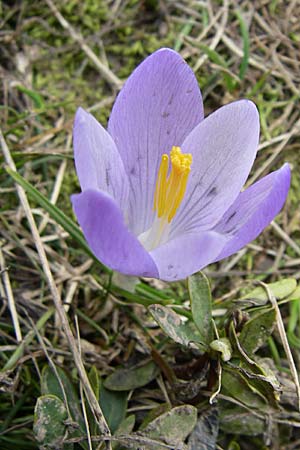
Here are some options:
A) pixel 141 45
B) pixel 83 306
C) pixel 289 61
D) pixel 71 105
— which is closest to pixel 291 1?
pixel 289 61

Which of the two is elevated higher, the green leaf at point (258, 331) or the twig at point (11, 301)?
the green leaf at point (258, 331)

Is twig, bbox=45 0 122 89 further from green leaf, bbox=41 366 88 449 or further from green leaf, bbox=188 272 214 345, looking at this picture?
green leaf, bbox=41 366 88 449

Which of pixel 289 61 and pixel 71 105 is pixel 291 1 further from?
pixel 71 105

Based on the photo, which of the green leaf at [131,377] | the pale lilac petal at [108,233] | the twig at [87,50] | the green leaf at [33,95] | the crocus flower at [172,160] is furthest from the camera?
the twig at [87,50]

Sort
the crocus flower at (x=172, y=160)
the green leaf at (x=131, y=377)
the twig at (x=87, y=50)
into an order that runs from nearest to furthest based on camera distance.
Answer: the crocus flower at (x=172, y=160) < the green leaf at (x=131, y=377) < the twig at (x=87, y=50)

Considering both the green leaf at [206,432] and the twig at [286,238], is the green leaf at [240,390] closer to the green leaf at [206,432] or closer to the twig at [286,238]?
the green leaf at [206,432]

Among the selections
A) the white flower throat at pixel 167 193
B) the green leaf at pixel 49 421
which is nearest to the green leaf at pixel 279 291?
the white flower throat at pixel 167 193

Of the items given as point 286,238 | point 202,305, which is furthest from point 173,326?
point 286,238
